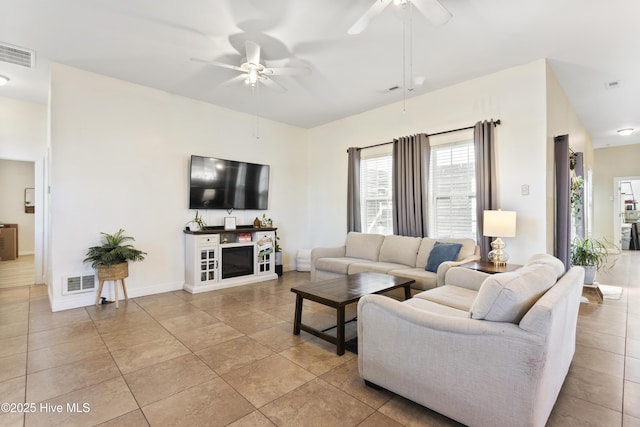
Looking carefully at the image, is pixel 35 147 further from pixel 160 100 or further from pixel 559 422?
pixel 559 422

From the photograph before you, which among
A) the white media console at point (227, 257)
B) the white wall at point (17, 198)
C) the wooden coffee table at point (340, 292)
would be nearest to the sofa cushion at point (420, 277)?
the wooden coffee table at point (340, 292)

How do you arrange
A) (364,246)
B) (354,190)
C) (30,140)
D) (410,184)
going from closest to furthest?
(410,184)
(364,246)
(30,140)
(354,190)

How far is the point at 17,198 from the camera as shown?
779 cm

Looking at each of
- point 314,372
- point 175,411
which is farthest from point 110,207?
point 314,372

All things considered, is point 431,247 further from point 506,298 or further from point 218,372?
point 218,372

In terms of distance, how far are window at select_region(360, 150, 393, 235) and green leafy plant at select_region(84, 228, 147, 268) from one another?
362cm

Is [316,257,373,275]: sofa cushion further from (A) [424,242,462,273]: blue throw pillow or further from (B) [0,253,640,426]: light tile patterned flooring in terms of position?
(A) [424,242,462,273]: blue throw pillow

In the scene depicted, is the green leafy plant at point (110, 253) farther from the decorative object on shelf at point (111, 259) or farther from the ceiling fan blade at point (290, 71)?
the ceiling fan blade at point (290, 71)

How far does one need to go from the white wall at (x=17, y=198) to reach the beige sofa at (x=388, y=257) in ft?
26.2

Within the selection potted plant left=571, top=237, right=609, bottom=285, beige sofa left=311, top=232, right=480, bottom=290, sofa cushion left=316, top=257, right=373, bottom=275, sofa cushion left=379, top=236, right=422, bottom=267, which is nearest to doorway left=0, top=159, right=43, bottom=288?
sofa cushion left=316, top=257, right=373, bottom=275

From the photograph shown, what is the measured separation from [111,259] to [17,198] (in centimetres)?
650

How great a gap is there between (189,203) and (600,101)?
6813 mm

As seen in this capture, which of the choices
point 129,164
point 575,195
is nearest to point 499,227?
point 575,195

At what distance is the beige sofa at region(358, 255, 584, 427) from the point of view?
147 centimetres
